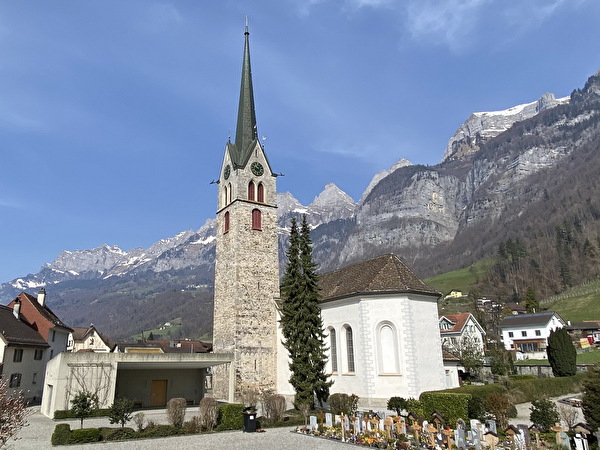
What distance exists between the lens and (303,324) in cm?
3139

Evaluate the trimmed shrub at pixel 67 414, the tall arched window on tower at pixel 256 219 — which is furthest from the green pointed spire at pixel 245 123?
the trimmed shrub at pixel 67 414

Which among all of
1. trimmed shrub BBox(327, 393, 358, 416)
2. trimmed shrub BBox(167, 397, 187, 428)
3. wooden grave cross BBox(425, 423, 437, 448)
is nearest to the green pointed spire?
trimmed shrub BBox(327, 393, 358, 416)

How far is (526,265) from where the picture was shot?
129 meters

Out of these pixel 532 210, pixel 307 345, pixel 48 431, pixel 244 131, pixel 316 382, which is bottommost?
pixel 48 431

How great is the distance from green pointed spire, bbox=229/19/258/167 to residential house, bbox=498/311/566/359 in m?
62.7

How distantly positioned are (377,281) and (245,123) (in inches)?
928

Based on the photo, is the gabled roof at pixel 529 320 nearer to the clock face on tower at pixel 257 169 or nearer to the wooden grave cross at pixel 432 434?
the clock face on tower at pixel 257 169

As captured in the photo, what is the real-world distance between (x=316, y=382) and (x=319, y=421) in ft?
21.1

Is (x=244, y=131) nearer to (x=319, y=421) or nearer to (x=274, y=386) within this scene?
(x=274, y=386)

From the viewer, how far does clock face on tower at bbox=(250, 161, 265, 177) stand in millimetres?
44188

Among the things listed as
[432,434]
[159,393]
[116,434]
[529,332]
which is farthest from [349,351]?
[529,332]

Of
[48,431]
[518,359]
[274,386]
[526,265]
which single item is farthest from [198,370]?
[526,265]

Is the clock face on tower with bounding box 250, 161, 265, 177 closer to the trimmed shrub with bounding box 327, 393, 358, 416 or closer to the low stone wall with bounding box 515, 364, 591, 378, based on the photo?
the trimmed shrub with bounding box 327, 393, 358, 416

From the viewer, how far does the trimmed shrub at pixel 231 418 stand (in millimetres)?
23594
